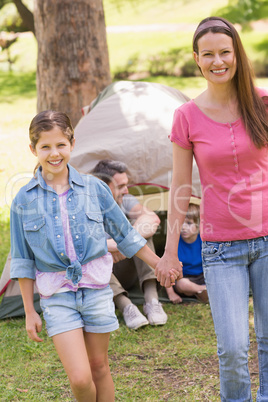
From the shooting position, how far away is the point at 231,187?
7.41 ft

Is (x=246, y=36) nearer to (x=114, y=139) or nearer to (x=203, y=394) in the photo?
(x=114, y=139)

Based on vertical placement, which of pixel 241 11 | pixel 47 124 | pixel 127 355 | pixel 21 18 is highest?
pixel 47 124

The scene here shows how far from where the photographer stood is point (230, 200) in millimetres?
2252

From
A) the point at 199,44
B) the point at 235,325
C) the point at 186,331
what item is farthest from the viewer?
the point at 186,331

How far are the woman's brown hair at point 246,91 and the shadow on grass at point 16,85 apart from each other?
11076mm

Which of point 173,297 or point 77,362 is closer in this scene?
point 77,362

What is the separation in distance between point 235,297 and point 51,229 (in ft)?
2.68

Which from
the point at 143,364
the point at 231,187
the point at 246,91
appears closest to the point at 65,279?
the point at 231,187

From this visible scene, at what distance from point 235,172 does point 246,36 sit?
588 inches

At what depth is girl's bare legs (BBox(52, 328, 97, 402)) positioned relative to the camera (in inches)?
91.5

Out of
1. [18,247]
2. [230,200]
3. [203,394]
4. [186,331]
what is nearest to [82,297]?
[18,247]

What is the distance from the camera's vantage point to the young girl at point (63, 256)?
7.93 feet

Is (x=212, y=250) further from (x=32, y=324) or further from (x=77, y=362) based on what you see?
(x=32, y=324)

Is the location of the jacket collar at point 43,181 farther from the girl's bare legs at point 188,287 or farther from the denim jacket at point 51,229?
the girl's bare legs at point 188,287
